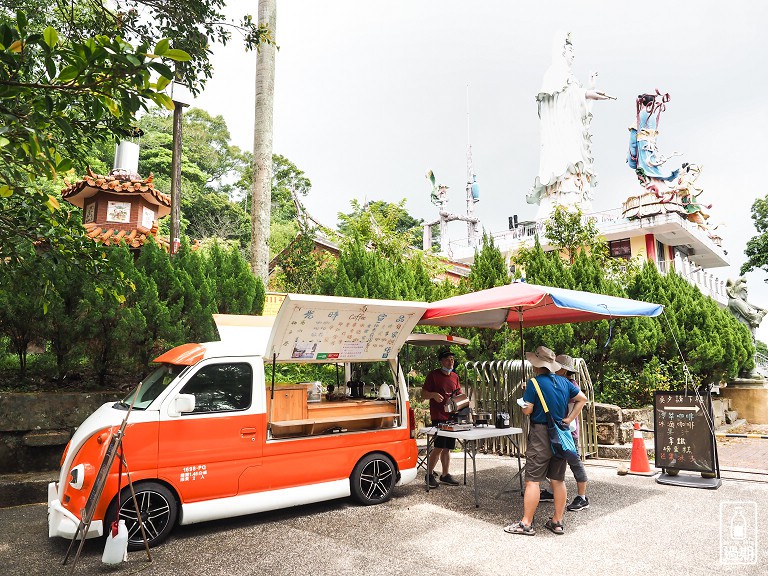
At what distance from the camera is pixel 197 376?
5.38 m

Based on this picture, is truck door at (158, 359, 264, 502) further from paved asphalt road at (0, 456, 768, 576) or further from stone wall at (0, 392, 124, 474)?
stone wall at (0, 392, 124, 474)

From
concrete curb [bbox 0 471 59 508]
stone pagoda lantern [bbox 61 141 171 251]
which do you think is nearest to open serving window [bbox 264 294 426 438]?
concrete curb [bbox 0 471 59 508]

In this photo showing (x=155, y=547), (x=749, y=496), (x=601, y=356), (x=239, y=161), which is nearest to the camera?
(x=155, y=547)

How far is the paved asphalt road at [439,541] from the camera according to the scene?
4398mm

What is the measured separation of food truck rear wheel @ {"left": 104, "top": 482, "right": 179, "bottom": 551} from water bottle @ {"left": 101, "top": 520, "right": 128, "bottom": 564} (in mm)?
390

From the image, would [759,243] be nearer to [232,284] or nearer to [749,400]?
[749,400]

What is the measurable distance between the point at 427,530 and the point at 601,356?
7.96 m

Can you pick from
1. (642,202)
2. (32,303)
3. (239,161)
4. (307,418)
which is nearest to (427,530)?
(307,418)

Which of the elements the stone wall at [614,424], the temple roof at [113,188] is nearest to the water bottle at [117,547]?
the stone wall at [614,424]

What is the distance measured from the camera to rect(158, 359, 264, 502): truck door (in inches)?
199

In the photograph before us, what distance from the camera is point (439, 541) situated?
198 inches

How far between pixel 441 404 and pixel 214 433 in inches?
129

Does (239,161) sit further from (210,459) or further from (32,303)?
(210,459)

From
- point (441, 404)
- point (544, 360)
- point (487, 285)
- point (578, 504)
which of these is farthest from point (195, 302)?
point (487, 285)
